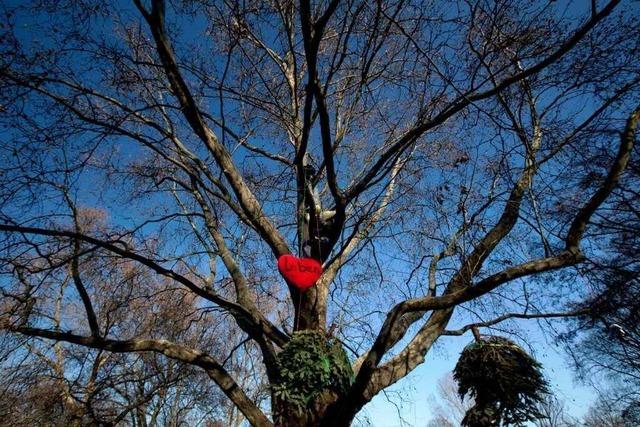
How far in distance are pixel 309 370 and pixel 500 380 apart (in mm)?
1541

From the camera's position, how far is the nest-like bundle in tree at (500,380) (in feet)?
7.27

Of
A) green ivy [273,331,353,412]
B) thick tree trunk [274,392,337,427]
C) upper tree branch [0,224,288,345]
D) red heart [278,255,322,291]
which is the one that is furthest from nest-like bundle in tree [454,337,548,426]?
upper tree branch [0,224,288,345]

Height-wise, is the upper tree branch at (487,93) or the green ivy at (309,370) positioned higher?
the upper tree branch at (487,93)

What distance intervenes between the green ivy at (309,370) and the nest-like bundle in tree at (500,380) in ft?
3.85

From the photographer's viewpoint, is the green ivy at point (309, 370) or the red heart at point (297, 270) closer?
the green ivy at point (309, 370)

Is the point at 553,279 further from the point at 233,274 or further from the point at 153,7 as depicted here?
the point at 153,7

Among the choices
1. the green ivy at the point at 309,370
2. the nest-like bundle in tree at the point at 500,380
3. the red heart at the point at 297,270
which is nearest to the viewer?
the nest-like bundle in tree at the point at 500,380

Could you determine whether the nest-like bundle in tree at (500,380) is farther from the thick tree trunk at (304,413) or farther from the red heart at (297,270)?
the red heart at (297,270)

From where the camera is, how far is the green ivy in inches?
128

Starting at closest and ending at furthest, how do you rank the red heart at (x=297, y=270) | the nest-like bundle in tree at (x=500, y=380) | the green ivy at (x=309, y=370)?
the nest-like bundle in tree at (x=500, y=380) < the green ivy at (x=309, y=370) < the red heart at (x=297, y=270)

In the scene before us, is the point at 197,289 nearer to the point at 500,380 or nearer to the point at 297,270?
the point at 297,270

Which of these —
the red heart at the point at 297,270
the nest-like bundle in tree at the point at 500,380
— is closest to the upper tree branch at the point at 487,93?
the red heart at the point at 297,270

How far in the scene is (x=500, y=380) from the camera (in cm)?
231

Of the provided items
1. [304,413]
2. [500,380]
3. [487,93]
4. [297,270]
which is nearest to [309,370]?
[304,413]
